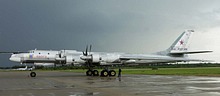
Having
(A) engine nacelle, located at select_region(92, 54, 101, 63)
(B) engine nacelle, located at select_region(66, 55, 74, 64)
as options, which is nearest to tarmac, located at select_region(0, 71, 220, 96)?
(A) engine nacelle, located at select_region(92, 54, 101, 63)

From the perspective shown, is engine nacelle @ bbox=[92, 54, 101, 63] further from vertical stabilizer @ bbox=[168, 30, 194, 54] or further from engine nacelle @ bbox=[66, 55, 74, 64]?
vertical stabilizer @ bbox=[168, 30, 194, 54]

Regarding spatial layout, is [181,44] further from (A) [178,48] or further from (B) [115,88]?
(B) [115,88]

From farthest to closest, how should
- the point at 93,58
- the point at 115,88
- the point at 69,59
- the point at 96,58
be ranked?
the point at 69,59, the point at 96,58, the point at 93,58, the point at 115,88

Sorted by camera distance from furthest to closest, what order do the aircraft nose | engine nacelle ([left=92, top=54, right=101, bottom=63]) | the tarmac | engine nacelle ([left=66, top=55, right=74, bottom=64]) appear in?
engine nacelle ([left=66, top=55, right=74, bottom=64]) < the aircraft nose < engine nacelle ([left=92, top=54, right=101, bottom=63]) < the tarmac

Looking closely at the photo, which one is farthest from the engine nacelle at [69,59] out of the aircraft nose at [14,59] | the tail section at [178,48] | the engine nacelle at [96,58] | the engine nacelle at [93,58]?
the tail section at [178,48]

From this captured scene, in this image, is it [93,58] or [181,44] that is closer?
[93,58]

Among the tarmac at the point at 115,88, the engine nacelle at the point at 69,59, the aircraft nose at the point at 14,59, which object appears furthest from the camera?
the engine nacelle at the point at 69,59

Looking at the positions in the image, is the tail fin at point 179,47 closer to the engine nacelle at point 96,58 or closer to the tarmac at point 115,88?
the engine nacelle at point 96,58

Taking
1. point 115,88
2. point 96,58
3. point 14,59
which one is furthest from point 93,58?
point 115,88

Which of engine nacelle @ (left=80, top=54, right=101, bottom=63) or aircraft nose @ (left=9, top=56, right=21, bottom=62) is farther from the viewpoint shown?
aircraft nose @ (left=9, top=56, right=21, bottom=62)

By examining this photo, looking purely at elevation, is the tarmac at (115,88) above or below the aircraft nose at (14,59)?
below

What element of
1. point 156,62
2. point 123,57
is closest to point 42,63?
point 123,57

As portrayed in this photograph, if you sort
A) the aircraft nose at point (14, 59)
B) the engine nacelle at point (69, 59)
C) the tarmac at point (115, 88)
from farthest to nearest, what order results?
1. the engine nacelle at point (69, 59)
2. the aircraft nose at point (14, 59)
3. the tarmac at point (115, 88)

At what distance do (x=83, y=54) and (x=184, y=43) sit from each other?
14.1 meters
